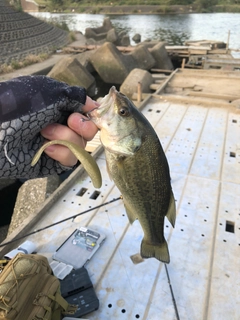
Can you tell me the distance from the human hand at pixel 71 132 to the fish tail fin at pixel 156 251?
92 cm

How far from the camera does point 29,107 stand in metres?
1.85

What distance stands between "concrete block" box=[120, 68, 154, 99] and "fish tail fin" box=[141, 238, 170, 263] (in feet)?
32.4

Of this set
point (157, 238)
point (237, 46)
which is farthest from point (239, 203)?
point (237, 46)

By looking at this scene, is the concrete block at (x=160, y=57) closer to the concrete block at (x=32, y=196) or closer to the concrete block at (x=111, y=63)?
the concrete block at (x=111, y=63)

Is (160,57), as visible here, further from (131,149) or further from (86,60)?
(131,149)

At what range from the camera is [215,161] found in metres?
5.60

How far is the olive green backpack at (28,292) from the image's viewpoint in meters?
2.09

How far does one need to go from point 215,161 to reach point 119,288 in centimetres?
337

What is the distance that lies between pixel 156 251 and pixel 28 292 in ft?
3.54

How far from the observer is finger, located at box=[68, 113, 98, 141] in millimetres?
1897

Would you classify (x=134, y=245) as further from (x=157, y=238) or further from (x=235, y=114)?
(x=235, y=114)

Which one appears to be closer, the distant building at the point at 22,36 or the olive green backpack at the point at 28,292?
the olive green backpack at the point at 28,292

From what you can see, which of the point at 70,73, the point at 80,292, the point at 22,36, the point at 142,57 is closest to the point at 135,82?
the point at 70,73

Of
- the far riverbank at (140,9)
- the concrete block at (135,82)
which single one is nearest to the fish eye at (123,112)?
the concrete block at (135,82)
